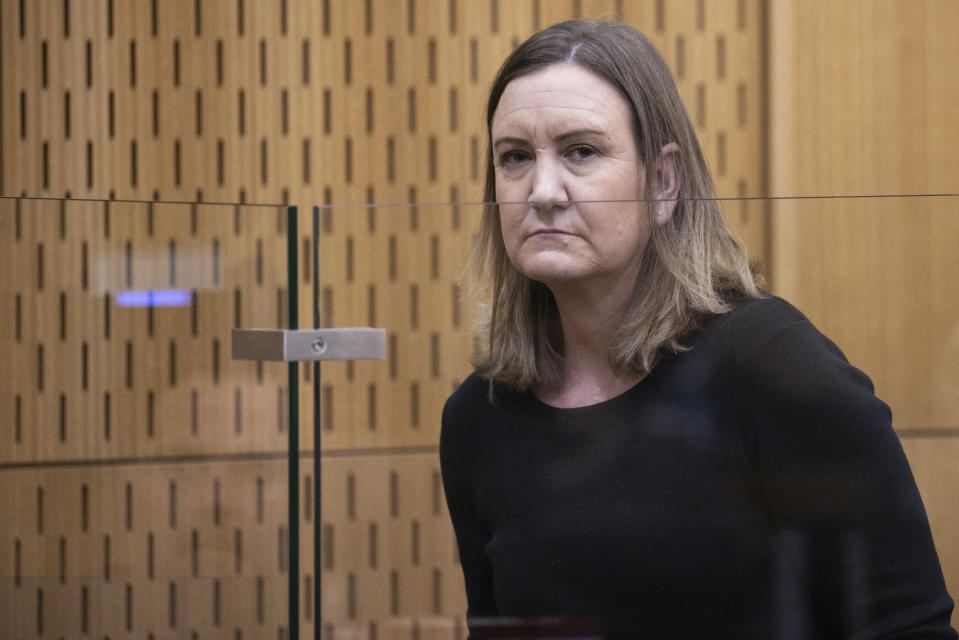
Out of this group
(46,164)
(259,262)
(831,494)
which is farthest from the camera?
(46,164)

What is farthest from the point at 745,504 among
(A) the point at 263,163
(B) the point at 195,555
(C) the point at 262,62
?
(C) the point at 262,62

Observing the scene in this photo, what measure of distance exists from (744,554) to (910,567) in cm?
13

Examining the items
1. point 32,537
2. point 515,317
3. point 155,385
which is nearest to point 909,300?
point 515,317

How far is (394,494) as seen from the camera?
93cm

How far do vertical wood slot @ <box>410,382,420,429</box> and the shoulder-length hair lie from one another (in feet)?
0.20

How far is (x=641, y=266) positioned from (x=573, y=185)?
93 mm

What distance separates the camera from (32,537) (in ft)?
3.40

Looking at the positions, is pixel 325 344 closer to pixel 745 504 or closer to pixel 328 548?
pixel 328 548

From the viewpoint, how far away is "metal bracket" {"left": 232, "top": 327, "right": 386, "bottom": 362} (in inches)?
36.5

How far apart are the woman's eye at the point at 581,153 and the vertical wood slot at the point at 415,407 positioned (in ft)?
0.81

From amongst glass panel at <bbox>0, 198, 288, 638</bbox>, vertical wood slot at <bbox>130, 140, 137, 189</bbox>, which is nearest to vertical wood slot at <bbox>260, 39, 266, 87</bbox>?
vertical wood slot at <bbox>130, 140, 137, 189</bbox>

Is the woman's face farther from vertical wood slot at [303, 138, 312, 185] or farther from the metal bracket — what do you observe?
vertical wood slot at [303, 138, 312, 185]

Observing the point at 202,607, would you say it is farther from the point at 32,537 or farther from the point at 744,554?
the point at 744,554

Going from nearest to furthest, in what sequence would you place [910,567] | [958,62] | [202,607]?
[910,567]
[202,607]
[958,62]
